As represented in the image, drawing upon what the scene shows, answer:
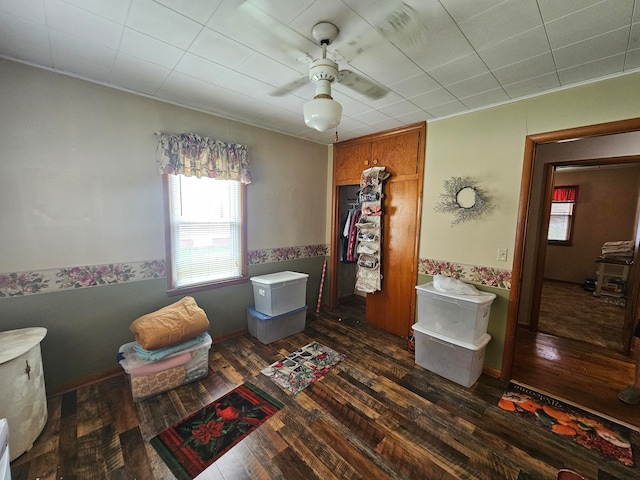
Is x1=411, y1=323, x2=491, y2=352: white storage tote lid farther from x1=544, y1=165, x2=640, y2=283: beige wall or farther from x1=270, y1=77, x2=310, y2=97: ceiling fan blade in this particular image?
x1=544, y1=165, x2=640, y2=283: beige wall

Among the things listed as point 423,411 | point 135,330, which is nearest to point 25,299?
point 135,330

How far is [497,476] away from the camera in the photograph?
145cm

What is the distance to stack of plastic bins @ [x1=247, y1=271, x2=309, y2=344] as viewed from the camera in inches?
113

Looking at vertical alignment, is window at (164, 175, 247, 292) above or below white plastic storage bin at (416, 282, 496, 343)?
above

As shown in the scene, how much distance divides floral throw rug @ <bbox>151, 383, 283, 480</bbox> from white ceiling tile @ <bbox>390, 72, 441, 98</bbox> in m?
2.64

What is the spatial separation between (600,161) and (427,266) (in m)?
2.36

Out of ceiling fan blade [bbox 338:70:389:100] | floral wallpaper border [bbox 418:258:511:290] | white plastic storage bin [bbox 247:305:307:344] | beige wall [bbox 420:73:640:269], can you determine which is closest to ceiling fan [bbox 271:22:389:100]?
ceiling fan blade [bbox 338:70:389:100]

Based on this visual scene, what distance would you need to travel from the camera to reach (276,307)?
2916 mm

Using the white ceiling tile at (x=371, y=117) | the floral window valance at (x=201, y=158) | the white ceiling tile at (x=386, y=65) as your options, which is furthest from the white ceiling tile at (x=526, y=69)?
the floral window valance at (x=201, y=158)

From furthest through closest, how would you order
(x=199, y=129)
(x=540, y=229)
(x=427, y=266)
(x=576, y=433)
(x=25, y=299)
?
(x=540, y=229)
(x=427, y=266)
(x=199, y=129)
(x=25, y=299)
(x=576, y=433)

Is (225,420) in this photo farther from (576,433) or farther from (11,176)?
(576,433)

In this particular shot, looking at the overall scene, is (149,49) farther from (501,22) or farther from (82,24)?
(501,22)

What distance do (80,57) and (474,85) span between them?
2.82 metres

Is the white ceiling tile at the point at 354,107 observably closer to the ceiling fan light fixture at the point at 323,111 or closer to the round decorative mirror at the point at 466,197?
the ceiling fan light fixture at the point at 323,111
